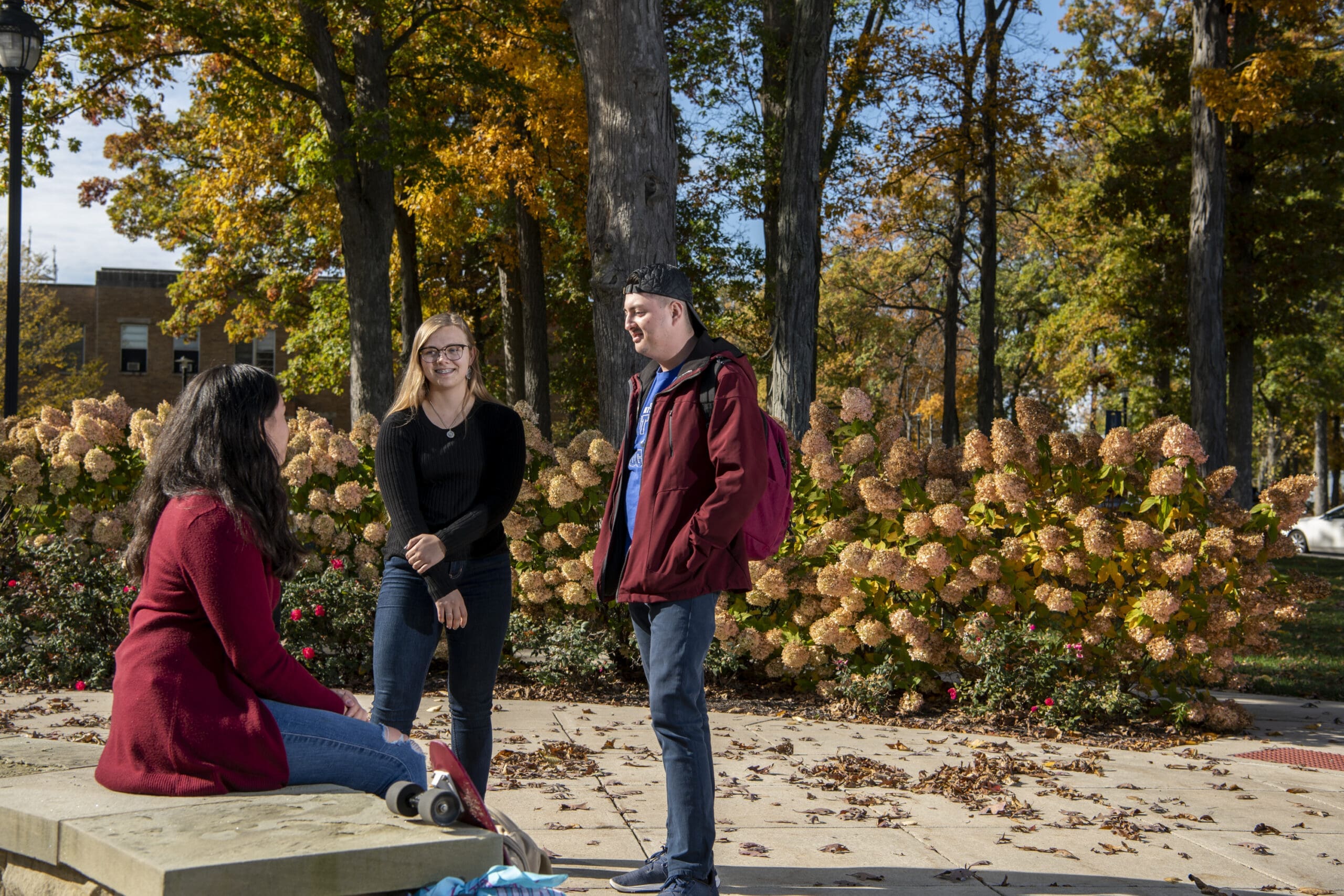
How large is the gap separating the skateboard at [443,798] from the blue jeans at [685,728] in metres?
0.95

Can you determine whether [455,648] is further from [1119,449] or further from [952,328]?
[952,328]

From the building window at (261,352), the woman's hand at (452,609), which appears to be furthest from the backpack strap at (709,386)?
the building window at (261,352)

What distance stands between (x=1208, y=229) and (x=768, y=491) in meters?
13.7

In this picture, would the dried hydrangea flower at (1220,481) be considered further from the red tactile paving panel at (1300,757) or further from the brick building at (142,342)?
the brick building at (142,342)

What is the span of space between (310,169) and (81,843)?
15208 mm

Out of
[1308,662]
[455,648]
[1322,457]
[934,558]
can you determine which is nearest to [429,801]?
[455,648]

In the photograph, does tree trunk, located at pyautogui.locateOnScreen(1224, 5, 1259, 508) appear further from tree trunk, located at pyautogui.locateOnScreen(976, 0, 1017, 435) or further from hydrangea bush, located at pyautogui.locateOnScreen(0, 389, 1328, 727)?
hydrangea bush, located at pyautogui.locateOnScreen(0, 389, 1328, 727)

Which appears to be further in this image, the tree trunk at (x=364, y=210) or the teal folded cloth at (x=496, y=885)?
the tree trunk at (x=364, y=210)

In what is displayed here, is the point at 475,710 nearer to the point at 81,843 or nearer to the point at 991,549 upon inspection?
the point at 81,843

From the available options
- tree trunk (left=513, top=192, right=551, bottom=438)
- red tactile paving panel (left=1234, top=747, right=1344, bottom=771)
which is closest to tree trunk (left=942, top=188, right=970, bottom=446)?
tree trunk (left=513, top=192, right=551, bottom=438)

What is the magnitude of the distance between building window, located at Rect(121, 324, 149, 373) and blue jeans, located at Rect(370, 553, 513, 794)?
150ft

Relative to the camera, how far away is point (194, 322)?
29359 millimetres

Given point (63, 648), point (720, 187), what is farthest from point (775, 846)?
point (720, 187)

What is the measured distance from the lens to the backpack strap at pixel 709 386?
378 centimetres
